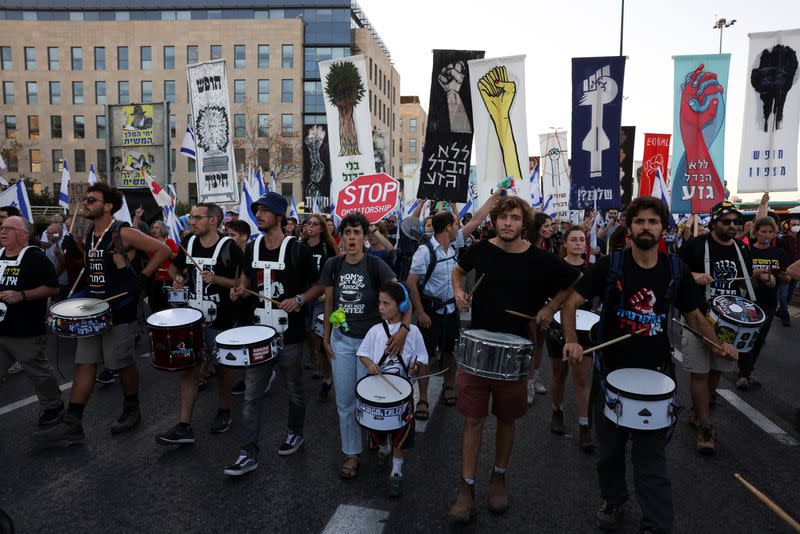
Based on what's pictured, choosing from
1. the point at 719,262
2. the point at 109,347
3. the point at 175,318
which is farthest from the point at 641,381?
the point at 109,347

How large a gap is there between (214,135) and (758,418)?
9298 mm

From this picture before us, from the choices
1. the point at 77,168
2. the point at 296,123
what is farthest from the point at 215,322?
the point at 77,168

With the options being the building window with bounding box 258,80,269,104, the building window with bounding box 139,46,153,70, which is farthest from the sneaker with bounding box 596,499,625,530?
the building window with bounding box 139,46,153,70

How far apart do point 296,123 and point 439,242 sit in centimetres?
5456

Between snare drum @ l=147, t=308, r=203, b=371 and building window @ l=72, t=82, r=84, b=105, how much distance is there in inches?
2560

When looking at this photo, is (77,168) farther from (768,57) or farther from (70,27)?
(768,57)

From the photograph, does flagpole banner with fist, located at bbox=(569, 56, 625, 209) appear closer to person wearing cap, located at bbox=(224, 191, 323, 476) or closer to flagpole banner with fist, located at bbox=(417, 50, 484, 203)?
flagpole banner with fist, located at bbox=(417, 50, 484, 203)

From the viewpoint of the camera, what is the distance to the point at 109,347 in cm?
475

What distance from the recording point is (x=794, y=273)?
4.95 m

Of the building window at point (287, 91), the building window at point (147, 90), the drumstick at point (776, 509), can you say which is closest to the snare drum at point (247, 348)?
the drumstick at point (776, 509)

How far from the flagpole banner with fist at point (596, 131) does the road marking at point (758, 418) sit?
3.48 metres

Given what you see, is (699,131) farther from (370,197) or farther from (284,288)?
(284,288)

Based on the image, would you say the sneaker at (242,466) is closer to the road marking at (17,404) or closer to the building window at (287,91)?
the road marking at (17,404)

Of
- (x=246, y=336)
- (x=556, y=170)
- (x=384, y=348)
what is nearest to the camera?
(x=384, y=348)
